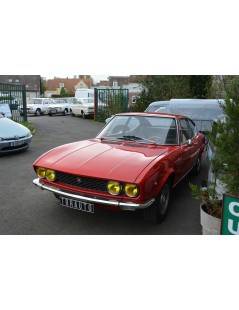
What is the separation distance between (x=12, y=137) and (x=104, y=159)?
15.5ft

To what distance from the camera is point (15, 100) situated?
1446 centimetres

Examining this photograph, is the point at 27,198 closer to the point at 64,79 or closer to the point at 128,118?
the point at 128,118

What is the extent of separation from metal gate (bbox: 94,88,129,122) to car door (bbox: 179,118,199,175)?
444 inches

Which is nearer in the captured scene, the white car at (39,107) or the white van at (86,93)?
the white car at (39,107)

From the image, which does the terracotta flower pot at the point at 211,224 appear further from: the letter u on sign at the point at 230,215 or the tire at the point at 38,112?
the tire at the point at 38,112

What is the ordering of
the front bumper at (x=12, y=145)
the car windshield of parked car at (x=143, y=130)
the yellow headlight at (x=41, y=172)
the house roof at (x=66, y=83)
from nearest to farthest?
the yellow headlight at (x=41, y=172)
the car windshield of parked car at (x=143, y=130)
the front bumper at (x=12, y=145)
the house roof at (x=66, y=83)

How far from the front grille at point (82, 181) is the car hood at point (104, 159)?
82mm

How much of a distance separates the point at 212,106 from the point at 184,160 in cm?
524

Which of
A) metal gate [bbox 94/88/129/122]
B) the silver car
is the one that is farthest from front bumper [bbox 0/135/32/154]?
metal gate [bbox 94/88/129/122]

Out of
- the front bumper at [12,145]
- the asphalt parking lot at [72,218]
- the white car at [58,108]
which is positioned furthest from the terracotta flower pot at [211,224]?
the white car at [58,108]

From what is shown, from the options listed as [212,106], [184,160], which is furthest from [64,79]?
[184,160]

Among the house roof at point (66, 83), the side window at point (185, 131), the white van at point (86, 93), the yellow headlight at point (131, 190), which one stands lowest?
the yellow headlight at point (131, 190)

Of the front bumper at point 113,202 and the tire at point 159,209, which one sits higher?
the front bumper at point 113,202

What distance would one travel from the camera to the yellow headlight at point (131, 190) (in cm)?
318
